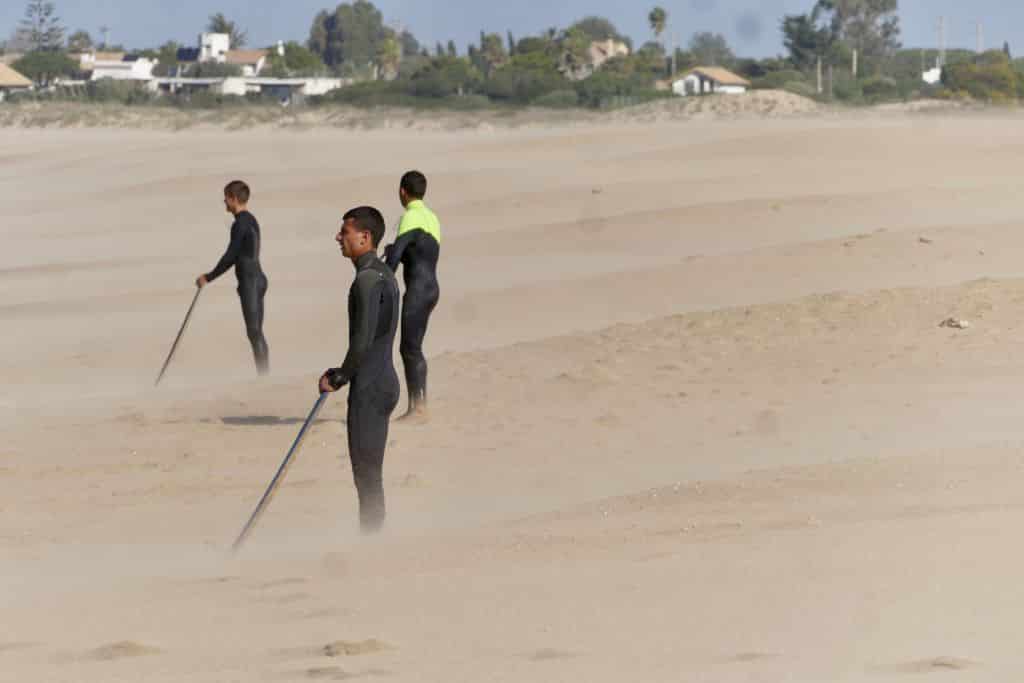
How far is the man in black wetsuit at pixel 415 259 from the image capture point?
12.3 metres

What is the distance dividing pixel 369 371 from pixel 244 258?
241 inches

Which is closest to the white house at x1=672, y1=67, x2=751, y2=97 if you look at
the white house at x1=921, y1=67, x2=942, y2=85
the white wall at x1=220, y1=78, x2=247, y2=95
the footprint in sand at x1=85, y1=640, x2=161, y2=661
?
the white house at x1=921, y1=67, x2=942, y2=85

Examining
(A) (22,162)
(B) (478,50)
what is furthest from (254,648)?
(B) (478,50)

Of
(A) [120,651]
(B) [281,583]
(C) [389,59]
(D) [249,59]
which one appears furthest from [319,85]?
(A) [120,651]

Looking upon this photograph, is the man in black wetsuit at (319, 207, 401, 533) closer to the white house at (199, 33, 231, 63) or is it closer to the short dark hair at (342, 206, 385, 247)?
the short dark hair at (342, 206, 385, 247)

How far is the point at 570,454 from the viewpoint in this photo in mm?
12219

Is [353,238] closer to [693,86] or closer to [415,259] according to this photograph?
[415,259]

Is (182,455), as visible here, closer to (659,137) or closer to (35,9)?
(659,137)

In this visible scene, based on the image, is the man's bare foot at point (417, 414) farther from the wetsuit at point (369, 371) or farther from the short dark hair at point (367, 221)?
the short dark hair at point (367, 221)

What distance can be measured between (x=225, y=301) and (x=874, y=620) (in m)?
16.9

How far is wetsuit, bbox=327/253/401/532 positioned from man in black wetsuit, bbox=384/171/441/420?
337 centimetres

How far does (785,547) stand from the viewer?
26.2 feet

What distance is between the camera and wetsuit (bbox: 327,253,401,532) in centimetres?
870

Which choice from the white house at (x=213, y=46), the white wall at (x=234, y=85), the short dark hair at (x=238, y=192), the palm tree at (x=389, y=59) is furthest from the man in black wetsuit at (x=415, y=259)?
the white house at (x=213, y=46)
